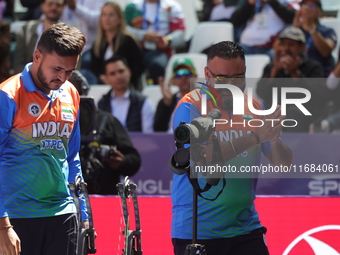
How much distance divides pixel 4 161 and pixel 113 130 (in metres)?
2.52

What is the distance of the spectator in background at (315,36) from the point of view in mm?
7930

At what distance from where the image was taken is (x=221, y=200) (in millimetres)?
3619

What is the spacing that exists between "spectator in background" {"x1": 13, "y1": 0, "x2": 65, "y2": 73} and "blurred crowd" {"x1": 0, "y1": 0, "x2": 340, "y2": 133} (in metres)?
0.01

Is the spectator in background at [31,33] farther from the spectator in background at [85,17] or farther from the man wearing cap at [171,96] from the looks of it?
the man wearing cap at [171,96]

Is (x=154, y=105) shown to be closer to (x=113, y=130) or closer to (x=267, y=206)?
(x=113, y=130)

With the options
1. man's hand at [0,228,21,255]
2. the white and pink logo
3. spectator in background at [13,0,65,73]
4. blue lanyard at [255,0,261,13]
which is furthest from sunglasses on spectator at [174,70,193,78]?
man's hand at [0,228,21,255]

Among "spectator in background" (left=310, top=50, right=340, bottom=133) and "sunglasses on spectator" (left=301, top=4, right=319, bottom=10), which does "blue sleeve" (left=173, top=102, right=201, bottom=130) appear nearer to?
"spectator in background" (left=310, top=50, right=340, bottom=133)

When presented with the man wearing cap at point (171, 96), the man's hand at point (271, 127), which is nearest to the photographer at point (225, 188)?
the man's hand at point (271, 127)

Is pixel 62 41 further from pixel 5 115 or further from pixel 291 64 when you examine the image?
pixel 291 64

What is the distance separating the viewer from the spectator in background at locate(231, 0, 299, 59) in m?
8.50

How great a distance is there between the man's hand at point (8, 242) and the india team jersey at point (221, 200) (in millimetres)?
808

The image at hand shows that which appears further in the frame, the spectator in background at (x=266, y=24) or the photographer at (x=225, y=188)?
the spectator in background at (x=266, y=24)

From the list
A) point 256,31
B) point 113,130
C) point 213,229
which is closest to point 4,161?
point 213,229

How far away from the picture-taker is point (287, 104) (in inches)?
158
